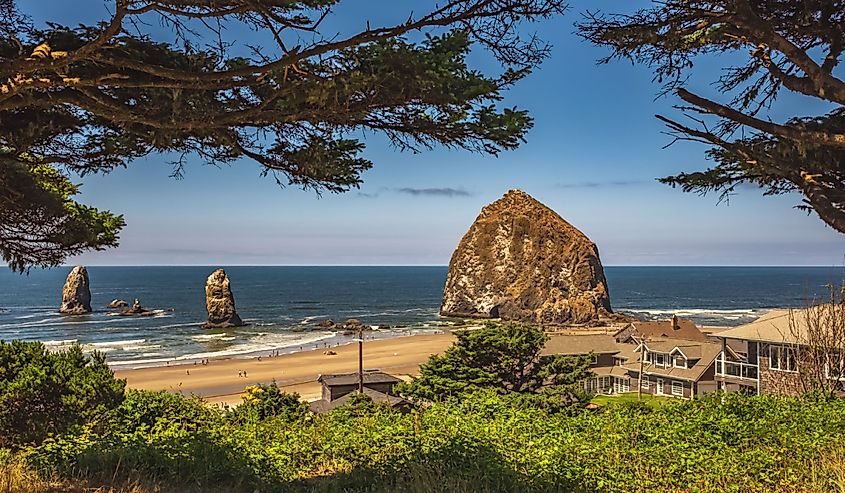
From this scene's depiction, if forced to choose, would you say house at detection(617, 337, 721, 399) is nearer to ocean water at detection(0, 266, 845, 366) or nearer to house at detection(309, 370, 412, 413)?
ocean water at detection(0, 266, 845, 366)

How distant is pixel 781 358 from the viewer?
1772cm

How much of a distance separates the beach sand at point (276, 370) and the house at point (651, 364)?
930 cm

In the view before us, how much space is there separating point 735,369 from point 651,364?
4810mm

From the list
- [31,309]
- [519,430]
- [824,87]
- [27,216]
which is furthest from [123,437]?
[31,309]

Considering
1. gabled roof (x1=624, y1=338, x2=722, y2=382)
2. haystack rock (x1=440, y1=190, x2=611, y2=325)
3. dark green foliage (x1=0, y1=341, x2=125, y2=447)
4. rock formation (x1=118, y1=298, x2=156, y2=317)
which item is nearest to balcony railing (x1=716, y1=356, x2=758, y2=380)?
gabled roof (x1=624, y1=338, x2=722, y2=382)

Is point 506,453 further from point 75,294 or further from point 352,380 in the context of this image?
point 75,294

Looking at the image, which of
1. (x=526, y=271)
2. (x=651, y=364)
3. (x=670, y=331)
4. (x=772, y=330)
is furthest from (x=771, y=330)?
(x=526, y=271)

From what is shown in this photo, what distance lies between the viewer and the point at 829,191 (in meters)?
4.82

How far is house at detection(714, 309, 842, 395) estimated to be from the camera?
15344 mm

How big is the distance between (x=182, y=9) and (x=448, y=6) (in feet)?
6.05

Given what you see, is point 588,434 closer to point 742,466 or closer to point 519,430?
point 519,430

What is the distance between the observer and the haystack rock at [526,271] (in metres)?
71.0

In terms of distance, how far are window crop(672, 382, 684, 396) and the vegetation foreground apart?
17.3 m

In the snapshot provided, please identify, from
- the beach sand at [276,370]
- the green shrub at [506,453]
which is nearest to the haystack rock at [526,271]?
the beach sand at [276,370]
